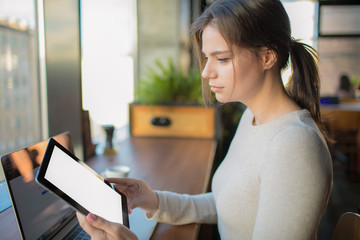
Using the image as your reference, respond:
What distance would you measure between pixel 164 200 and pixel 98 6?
75.3 inches

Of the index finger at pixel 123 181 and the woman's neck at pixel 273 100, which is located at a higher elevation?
the woman's neck at pixel 273 100

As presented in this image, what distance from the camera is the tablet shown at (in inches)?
25.7

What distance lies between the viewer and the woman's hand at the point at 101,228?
679 mm

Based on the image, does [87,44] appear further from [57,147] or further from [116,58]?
[57,147]

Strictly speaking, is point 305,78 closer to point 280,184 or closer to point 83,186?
point 280,184

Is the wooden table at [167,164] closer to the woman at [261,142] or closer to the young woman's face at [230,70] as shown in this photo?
the woman at [261,142]

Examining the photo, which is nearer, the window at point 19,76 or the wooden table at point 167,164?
the wooden table at point 167,164

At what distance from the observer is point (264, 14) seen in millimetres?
850

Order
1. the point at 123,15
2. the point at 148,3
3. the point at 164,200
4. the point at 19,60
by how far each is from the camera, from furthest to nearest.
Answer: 1. the point at 148,3
2. the point at 123,15
3. the point at 19,60
4. the point at 164,200

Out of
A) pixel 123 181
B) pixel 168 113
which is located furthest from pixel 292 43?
pixel 168 113

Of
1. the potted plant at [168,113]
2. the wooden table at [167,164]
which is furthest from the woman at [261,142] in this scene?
the potted plant at [168,113]

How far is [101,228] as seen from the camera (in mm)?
694

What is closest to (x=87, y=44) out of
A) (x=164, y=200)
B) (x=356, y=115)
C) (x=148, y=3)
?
(x=164, y=200)

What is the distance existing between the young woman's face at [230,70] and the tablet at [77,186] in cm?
44
